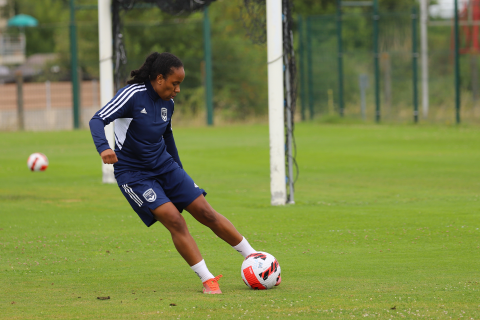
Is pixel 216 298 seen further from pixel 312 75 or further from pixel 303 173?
pixel 312 75

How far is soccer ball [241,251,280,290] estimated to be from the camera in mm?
5680

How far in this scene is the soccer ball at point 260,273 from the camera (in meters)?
5.68

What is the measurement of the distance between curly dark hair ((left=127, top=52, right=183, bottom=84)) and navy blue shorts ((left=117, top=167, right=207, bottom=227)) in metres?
0.75

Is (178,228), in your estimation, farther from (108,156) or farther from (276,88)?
(276,88)

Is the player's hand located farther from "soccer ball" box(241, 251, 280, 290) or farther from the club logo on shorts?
"soccer ball" box(241, 251, 280, 290)

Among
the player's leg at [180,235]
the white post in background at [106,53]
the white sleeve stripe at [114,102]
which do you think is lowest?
the player's leg at [180,235]

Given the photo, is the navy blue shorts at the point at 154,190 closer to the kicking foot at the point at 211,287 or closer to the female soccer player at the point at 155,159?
the female soccer player at the point at 155,159

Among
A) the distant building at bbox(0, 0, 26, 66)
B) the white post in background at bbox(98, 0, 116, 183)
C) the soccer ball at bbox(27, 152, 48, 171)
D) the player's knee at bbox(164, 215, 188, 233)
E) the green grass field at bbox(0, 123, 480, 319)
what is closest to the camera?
the green grass field at bbox(0, 123, 480, 319)

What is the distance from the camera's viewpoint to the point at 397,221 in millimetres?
8805

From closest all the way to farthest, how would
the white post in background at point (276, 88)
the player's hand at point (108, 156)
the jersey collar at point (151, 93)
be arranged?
the player's hand at point (108, 156) → the jersey collar at point (151, 93) → the white post in background at point (276, 88)

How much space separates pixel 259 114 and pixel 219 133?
7339 mm

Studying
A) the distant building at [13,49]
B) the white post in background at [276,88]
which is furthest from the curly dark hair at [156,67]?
the distant building at [13,49]

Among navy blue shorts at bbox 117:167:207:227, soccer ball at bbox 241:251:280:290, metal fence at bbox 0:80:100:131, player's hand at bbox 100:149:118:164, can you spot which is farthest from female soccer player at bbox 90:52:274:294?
metal fence at bbox 0:80:100:131

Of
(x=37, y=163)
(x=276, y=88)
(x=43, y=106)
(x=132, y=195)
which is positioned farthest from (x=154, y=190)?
(x=43, y=106)
